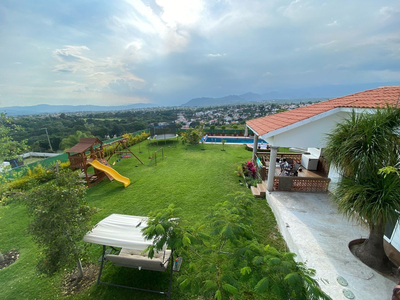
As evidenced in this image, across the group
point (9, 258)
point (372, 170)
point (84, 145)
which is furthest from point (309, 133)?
point (84, 145)

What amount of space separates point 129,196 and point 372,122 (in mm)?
9563

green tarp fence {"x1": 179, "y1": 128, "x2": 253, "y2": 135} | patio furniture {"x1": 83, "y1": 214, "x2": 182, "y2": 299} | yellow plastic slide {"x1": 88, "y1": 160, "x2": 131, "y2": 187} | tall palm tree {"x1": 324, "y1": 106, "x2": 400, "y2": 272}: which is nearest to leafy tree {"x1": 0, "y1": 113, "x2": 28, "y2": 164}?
patio furniture {"x1": 83, "y1": 214, "x2": 182, "y2": 299}

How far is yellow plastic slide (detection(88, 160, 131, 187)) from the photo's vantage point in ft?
34.7

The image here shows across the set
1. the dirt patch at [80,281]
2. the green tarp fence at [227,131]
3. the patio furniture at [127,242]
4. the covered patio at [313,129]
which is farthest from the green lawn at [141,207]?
the green tarp fence at [227,131]

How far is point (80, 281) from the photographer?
459 centimetres

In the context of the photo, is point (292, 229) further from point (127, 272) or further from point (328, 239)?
point (127, 272)

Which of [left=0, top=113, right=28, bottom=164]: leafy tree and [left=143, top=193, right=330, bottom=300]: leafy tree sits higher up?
[left=0, top=113, right=28, bottom=164]: leafy tree

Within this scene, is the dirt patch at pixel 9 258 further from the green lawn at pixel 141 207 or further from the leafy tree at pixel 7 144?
the leafy tree at pixel 7 144

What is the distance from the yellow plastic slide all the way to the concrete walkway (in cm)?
809

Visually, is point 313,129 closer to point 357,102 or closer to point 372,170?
point 357,102

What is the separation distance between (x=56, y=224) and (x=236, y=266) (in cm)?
383

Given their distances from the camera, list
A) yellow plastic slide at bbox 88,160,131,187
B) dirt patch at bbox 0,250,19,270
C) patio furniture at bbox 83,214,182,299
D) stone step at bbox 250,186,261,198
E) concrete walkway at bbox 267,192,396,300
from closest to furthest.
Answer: concrete walkway at bbox 267,192,396,300 → patio furniture at bbox 83,214,182,299 → dirt patch at bbox 0,250,19,270 → stone step at bbox 250,186,261,198 → yellow plastic slide at bbox 88,160,131,187

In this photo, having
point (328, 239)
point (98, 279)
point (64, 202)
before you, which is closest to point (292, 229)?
point (328, 239)

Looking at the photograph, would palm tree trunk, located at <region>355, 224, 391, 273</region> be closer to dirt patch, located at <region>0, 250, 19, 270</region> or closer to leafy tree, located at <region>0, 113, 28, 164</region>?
leafy tree, located at <region>0, 113, 28, 164</region>
